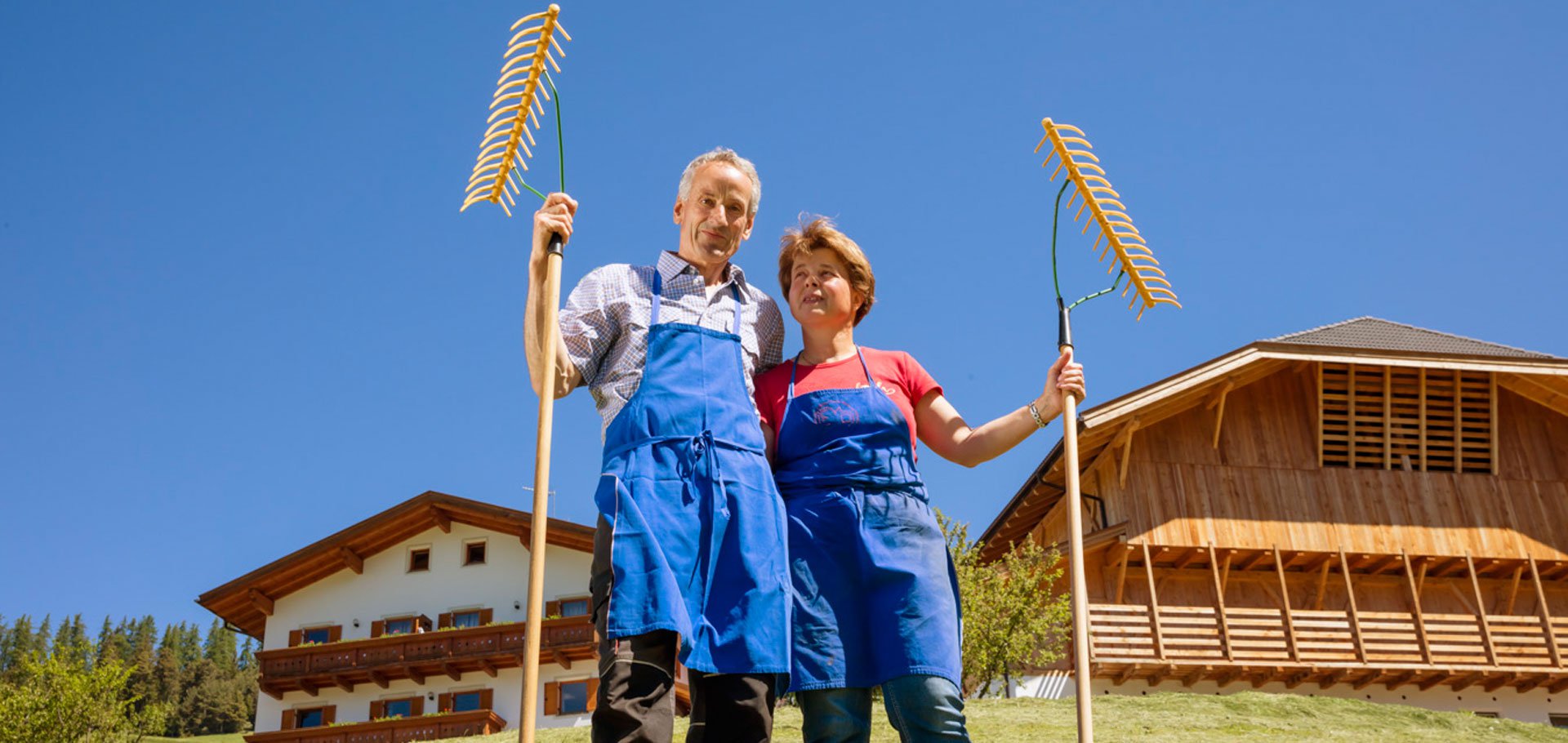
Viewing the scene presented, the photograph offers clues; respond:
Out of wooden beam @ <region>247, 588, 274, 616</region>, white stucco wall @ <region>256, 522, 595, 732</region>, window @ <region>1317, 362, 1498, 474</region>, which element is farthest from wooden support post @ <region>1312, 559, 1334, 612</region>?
wooden beam @ <region>247, 588, 274, 616</region>

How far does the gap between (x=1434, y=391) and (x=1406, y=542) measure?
324cm

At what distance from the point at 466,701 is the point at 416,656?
1.69 metres

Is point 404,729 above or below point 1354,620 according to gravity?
below

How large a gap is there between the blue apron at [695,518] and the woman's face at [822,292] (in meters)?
0.72

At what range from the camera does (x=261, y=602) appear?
37.8 meters

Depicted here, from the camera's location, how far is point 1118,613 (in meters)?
26.3

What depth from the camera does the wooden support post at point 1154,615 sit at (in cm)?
2595

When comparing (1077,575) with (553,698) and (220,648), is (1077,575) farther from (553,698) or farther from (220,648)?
(220,648)

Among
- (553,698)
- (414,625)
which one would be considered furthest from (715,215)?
(414,625)

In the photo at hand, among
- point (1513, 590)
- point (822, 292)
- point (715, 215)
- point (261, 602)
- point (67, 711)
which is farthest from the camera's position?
point (261, 602)

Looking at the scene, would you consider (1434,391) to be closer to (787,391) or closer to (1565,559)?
(1565,559)

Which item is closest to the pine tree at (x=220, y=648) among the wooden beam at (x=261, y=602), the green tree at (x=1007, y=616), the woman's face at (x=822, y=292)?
the wooden beam at (x=261, y=602)

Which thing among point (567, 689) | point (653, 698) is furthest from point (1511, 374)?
point (653, 698)

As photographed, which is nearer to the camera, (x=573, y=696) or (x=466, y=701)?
(x=573, y=696)
